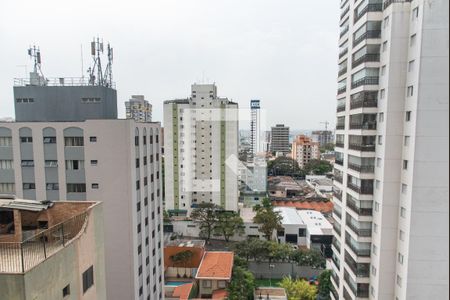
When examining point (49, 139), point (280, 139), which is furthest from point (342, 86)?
point (280, 139)

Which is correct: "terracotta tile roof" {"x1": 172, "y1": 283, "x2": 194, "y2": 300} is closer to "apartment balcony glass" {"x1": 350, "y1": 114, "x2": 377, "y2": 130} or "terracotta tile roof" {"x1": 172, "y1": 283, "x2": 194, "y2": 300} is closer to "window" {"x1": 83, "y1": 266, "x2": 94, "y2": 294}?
"window" {"x1": 83, "y1": 266, "x2": 94, "y2": 294}

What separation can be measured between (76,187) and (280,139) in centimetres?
3877

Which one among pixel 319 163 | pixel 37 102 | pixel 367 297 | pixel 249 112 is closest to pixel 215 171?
pixel 249 112

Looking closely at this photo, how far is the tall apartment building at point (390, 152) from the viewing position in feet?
14.5

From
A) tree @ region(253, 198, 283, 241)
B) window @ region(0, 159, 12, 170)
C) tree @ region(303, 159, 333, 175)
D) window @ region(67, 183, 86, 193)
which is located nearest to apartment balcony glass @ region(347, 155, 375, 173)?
window @ region(67, 183, 86, 193)

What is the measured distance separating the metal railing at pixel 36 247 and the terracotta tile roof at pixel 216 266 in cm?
769

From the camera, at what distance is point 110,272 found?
648 centimetres

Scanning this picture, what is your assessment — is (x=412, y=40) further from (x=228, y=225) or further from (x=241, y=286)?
(x=228, y=225)

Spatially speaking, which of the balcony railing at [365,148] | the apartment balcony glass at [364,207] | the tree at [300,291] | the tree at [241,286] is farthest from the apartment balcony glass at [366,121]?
the tree at [241,286]

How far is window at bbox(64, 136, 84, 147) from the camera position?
254 inches

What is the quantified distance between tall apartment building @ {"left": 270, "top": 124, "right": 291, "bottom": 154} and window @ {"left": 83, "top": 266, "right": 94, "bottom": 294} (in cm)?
4025

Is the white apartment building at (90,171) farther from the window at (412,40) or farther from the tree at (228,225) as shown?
the tree at (228,225)

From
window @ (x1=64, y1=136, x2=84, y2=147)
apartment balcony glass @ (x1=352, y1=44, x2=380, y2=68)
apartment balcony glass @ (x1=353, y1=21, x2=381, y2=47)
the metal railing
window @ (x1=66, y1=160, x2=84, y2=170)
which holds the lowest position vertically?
the metal railing

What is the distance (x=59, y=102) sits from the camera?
7.40 meters
